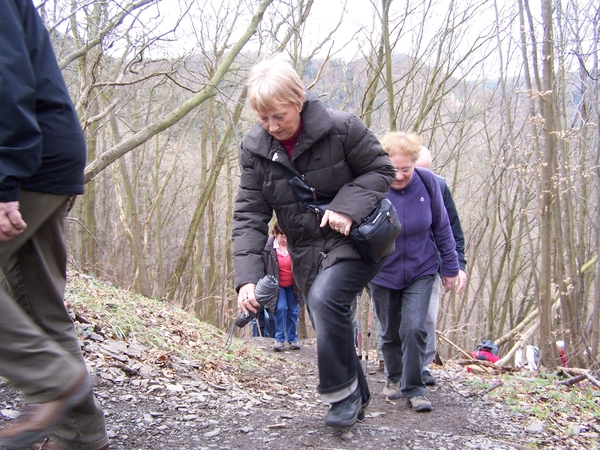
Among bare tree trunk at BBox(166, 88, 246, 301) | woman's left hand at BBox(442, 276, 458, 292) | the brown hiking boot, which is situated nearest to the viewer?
the brown hiking boot

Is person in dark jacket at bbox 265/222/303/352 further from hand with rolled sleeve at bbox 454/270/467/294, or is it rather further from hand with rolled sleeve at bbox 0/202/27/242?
hand with rolled sleeve at bbox 0/202/27/242

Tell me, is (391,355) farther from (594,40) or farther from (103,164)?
(594,40)

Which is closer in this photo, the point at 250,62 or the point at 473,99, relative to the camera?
the point at 250,62

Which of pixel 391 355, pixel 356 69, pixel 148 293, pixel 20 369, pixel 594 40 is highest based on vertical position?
pixel 356 69

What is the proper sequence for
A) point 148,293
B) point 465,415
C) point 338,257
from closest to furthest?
point 338,257 < point 465,415 < point 148,293

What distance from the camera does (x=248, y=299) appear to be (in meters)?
3.03

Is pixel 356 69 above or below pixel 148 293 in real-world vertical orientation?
above

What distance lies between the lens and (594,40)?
7395 millimetres

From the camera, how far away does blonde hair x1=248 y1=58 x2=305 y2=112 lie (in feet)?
9.39

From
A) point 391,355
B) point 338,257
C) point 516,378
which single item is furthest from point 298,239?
point 516,378

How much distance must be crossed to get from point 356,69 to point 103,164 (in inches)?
319

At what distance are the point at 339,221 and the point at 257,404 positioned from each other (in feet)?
5.77

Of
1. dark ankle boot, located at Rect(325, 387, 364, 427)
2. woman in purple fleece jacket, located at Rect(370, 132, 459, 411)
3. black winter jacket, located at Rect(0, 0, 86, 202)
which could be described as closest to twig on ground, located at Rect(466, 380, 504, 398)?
woman in purple fleece jacket, located at Rect(370, 132, 459, 411)

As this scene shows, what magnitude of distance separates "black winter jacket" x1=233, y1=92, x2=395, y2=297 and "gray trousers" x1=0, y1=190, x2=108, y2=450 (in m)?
1.01
